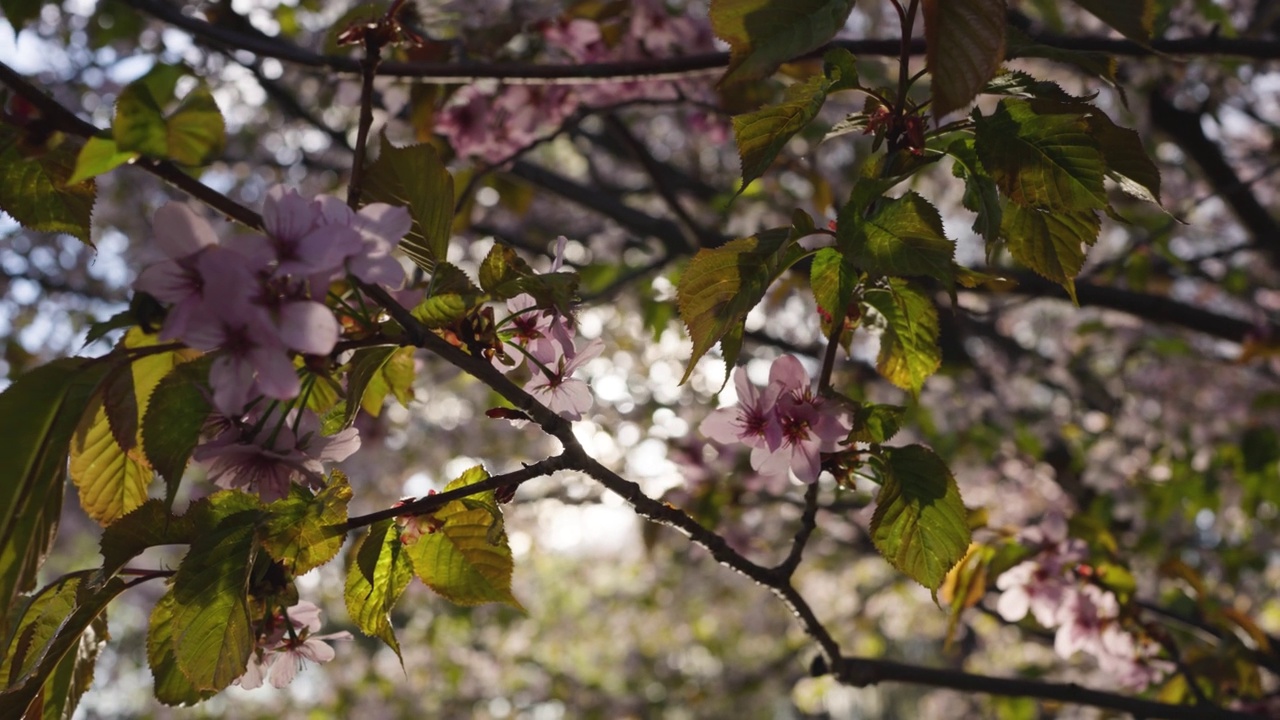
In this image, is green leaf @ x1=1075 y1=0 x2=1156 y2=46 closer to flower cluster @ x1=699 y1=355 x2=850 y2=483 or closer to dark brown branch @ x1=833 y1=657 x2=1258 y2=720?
flower cluster @ x1=699 y1=355 x2=850 y2=483

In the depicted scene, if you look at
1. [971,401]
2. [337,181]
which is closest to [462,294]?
[337,181]

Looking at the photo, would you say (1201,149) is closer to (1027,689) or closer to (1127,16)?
(1027,689)

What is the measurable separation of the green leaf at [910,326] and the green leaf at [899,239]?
12 centimetres

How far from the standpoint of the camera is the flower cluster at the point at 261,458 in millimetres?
694

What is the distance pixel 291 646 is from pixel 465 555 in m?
0.20

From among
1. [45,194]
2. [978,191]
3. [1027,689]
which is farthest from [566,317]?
[1027,689]

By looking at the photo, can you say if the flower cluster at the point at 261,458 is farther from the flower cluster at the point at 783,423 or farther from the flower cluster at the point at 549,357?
the flower cluster at the point at 783,423

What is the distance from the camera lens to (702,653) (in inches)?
387

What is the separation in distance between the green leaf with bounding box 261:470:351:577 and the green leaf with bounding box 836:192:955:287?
401 mm

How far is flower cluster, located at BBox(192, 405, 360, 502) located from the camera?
0.69 m

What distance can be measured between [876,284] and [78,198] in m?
0.65

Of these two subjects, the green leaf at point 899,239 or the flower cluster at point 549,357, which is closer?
the green leaf at point 899,239

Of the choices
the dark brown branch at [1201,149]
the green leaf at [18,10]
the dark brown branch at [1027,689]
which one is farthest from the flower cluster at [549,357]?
the dark brown branch at [1201,149]

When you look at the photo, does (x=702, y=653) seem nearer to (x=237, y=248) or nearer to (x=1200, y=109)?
(x=1200, y=109)
